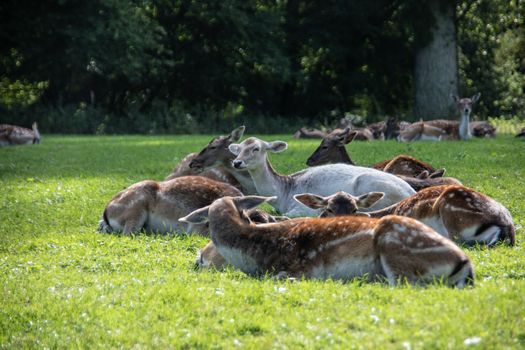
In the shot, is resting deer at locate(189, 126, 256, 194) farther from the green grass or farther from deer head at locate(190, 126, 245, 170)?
the green grass

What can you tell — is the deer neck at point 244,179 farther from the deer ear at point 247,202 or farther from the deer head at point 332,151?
the deer ear at point 247,202

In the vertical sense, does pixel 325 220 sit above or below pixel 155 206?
above

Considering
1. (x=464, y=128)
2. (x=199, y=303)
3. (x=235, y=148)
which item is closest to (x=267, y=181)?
(x=235, y=148)

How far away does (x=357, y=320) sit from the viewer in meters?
4.54

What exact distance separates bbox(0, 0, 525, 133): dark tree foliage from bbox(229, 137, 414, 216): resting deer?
20.6m

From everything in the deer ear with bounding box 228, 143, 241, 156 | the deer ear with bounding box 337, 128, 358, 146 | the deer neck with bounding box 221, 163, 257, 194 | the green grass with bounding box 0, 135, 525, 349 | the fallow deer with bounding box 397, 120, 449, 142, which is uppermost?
the deer ear with bounding box 228, 143, 241, 156

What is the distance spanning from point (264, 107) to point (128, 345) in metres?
32.5

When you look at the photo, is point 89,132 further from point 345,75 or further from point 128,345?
point 128,345

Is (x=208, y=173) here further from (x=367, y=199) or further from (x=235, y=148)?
(x=367, y=199)

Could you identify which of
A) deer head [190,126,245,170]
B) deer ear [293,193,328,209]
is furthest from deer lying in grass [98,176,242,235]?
deer head [190,126,245,170]

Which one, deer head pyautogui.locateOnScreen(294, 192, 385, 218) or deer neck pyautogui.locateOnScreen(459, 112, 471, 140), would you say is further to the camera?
deer neck pyautogui.locateOnScreen(459, 112, 471, 140)

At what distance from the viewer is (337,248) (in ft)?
19.1

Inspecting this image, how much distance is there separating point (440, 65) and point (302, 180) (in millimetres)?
20379

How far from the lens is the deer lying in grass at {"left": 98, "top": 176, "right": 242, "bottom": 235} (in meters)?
8.50
